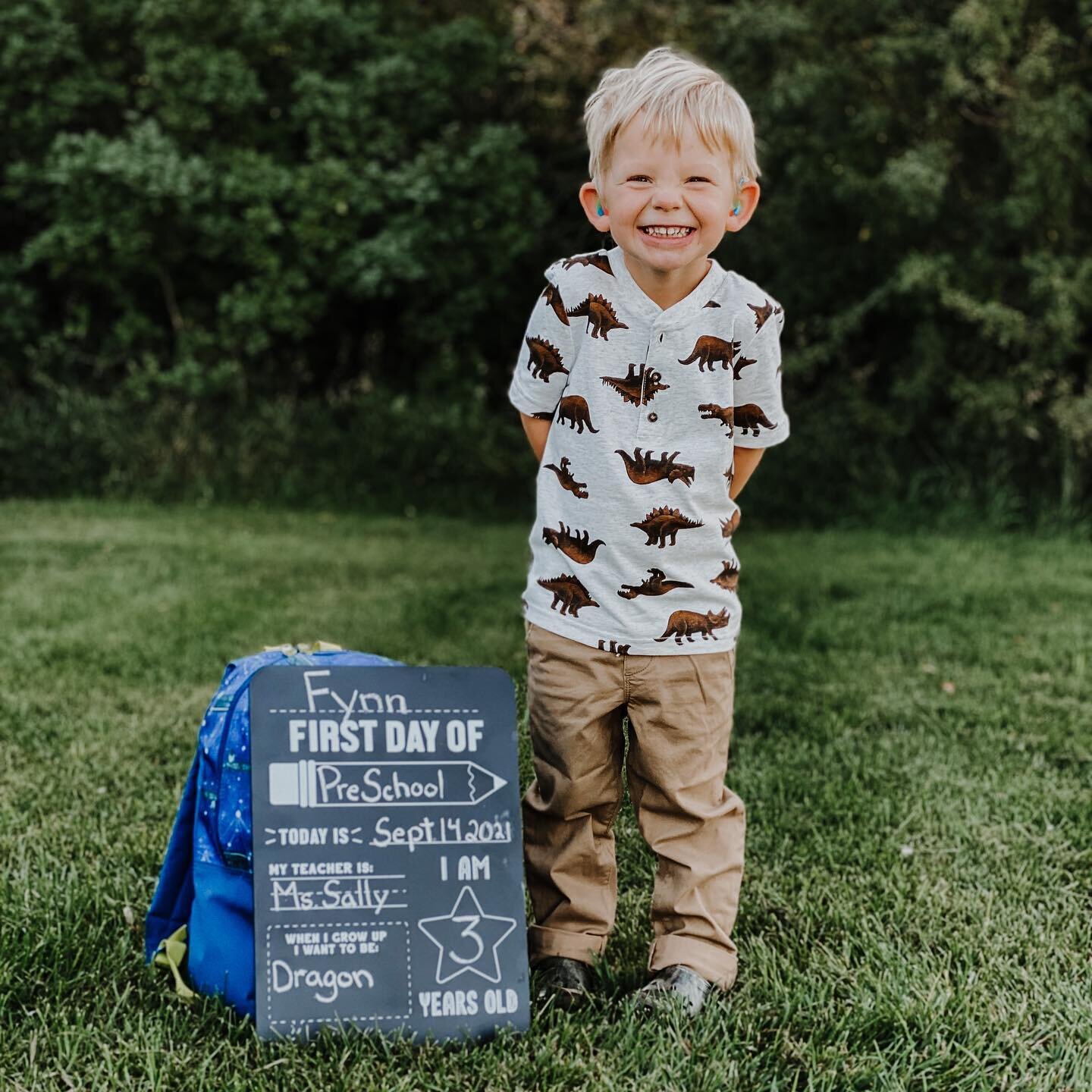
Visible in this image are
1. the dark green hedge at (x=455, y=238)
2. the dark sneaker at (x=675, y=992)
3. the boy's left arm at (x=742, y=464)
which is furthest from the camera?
the dark green hedge at (x=455, y=238)

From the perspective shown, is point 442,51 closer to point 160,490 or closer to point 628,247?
point 160,490

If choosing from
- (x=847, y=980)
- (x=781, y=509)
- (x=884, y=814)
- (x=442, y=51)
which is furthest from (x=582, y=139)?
(x=847, y=980)

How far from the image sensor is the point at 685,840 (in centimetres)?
259

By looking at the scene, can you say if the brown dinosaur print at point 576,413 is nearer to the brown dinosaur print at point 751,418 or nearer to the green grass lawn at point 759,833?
the brown dinosaur print at point 751,418

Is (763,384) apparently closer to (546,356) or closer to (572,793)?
(546,356)

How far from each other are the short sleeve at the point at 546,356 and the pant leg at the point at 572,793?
1.52 feet

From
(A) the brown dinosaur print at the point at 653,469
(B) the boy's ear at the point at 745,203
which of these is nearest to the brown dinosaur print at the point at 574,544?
(A) the brown dinosaur print at the point at 653,469

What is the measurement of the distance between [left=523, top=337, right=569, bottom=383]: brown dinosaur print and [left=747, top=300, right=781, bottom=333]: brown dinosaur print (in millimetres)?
384

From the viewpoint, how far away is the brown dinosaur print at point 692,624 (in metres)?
2.49

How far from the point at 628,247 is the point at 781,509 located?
24.2 ft

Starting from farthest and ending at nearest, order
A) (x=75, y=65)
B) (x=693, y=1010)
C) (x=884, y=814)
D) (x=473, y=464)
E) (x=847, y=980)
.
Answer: (x=75, y=65), (x=473, y=464), (x=884, y=814), (x=847, y=980), (x=693, y=1010)

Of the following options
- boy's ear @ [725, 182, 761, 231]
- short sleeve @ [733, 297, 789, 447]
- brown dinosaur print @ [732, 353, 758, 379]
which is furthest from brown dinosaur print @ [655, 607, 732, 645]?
boy's ear @ [725, 182, 761, 231]

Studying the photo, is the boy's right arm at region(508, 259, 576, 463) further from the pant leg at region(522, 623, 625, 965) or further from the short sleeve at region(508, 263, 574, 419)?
the pant leg at region(522, 623, 625, 965)

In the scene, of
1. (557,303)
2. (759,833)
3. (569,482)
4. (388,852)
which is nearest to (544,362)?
(557,303)
